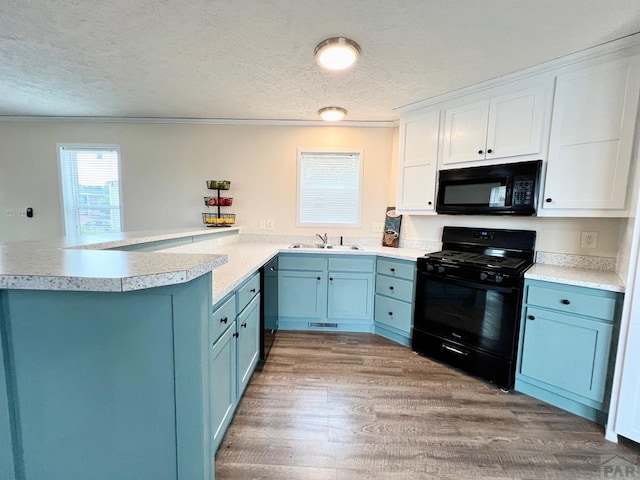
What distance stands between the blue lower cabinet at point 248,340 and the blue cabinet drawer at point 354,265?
1.02 metres

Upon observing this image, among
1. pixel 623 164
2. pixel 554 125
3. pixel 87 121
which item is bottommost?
Answer: pixel 623 164

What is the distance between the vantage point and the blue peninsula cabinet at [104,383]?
0.84 meters

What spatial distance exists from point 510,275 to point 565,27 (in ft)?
5.04

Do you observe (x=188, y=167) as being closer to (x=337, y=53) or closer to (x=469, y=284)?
(x=337, y=53)

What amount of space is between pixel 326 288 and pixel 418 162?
63.2 inches

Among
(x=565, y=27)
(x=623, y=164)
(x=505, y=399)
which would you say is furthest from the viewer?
(x=505, y=399)

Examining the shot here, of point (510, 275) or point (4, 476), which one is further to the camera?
point (510, 275)

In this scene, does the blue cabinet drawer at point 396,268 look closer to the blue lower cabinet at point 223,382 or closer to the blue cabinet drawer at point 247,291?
the blue cabinet drawer at point 247,291

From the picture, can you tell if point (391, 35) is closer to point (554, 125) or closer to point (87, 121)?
point (554, 125)

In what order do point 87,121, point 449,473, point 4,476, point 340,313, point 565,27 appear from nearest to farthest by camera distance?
point 4,476, point 449,473, point 565,27, point 340,313, point 87,121

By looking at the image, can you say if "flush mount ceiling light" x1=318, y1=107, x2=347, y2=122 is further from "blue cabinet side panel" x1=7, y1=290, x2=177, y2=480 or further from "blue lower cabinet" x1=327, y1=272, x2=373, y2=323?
"blue cabinet side panel" x1=7, y1=290, x2=177, y2=480

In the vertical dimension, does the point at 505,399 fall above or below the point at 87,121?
below

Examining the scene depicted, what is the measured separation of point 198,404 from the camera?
918 millimetres

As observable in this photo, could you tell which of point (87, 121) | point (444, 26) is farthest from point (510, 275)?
point (87, 121)
